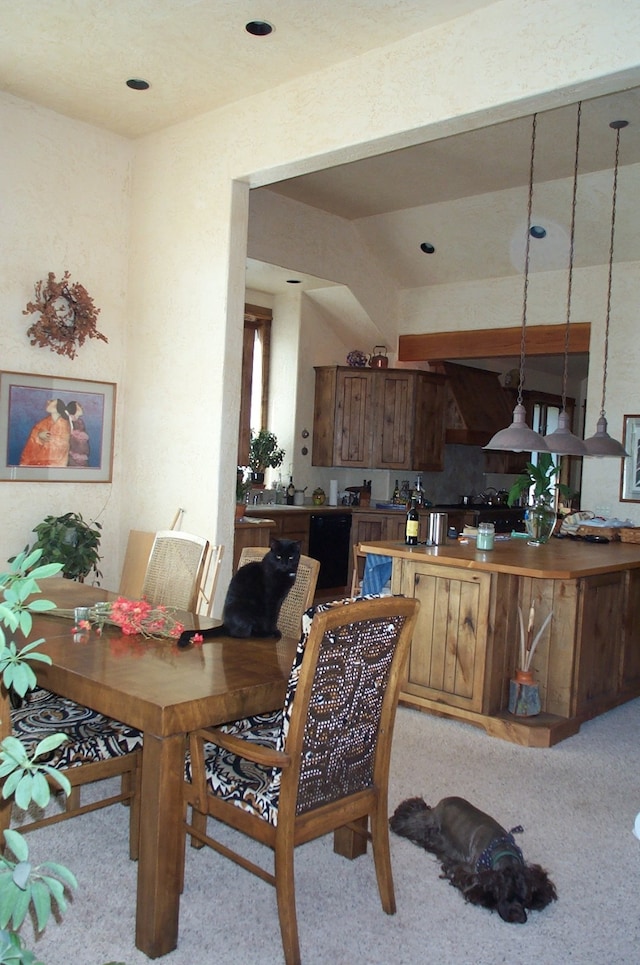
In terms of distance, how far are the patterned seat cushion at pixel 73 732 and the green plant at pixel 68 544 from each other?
2.31 meters

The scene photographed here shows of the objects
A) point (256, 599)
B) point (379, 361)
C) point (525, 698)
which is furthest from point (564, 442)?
point (379, 361)

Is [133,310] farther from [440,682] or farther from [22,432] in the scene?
[440,682]

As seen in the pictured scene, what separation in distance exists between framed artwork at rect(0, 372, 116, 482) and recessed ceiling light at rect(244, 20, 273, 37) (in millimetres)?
2451

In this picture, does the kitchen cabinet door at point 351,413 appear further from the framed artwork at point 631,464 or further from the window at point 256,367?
the framed artwork at point 631,464

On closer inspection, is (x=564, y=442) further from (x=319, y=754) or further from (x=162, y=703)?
(x=162, y=703)

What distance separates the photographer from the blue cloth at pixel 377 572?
4.77 m

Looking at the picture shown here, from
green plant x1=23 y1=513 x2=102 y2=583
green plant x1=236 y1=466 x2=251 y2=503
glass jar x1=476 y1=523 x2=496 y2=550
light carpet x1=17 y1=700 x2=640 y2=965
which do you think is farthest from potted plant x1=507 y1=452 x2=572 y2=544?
green plant x1=23 y1=513 x2=102 y2=583

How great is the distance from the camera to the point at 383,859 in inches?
96.3

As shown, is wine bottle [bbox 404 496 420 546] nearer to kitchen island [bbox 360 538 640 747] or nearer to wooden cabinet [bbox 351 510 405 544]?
kitchen island [bbox 360 538 640 747]

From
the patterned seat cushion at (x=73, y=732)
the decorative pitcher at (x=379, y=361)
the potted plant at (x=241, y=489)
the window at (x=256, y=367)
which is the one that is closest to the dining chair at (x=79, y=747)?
the patterned seat cushion at (x=73, y=732)

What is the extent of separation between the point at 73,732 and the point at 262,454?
527 centimetres

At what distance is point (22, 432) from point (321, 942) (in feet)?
12.5

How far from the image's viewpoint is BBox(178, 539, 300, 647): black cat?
8.95 feet

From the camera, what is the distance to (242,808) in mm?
2227
